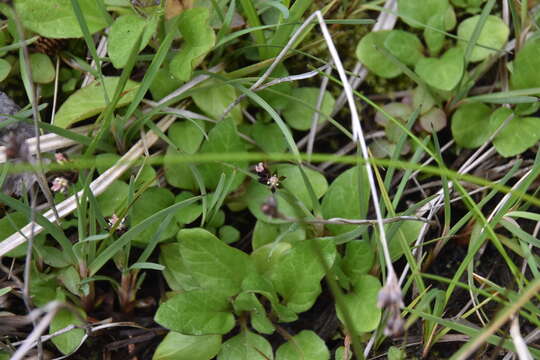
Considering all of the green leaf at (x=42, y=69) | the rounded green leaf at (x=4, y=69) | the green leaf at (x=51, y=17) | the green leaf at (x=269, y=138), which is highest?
the green leaf at (x=51, y=17)

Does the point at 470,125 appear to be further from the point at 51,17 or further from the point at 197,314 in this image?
the point at 51,17

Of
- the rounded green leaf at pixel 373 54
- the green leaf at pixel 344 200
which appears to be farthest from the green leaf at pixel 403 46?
the green leaf at pixel 344 200

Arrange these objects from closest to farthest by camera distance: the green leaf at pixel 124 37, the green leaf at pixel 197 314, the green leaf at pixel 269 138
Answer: the green leaf at pixel 197 314 → the green leaf at pixel 124 37 → the green leaf at pixel 269 138

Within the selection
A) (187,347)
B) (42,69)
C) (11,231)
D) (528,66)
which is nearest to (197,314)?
(187,347)

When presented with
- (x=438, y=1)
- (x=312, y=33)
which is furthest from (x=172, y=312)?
(x=438, y=1)

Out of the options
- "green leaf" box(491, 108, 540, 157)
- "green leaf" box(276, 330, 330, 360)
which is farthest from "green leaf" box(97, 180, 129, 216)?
"green leaf" box(491, 108, 540, 157)

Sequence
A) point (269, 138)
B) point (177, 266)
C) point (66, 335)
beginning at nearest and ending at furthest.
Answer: point (66, 335) → point (177, 266) → point (269, 138)

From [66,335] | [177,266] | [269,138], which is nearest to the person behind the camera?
[66,335]

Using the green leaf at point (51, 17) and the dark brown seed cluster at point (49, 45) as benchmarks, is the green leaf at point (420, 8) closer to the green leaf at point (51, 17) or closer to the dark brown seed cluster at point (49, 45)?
the green leaf at point (51, 17)
